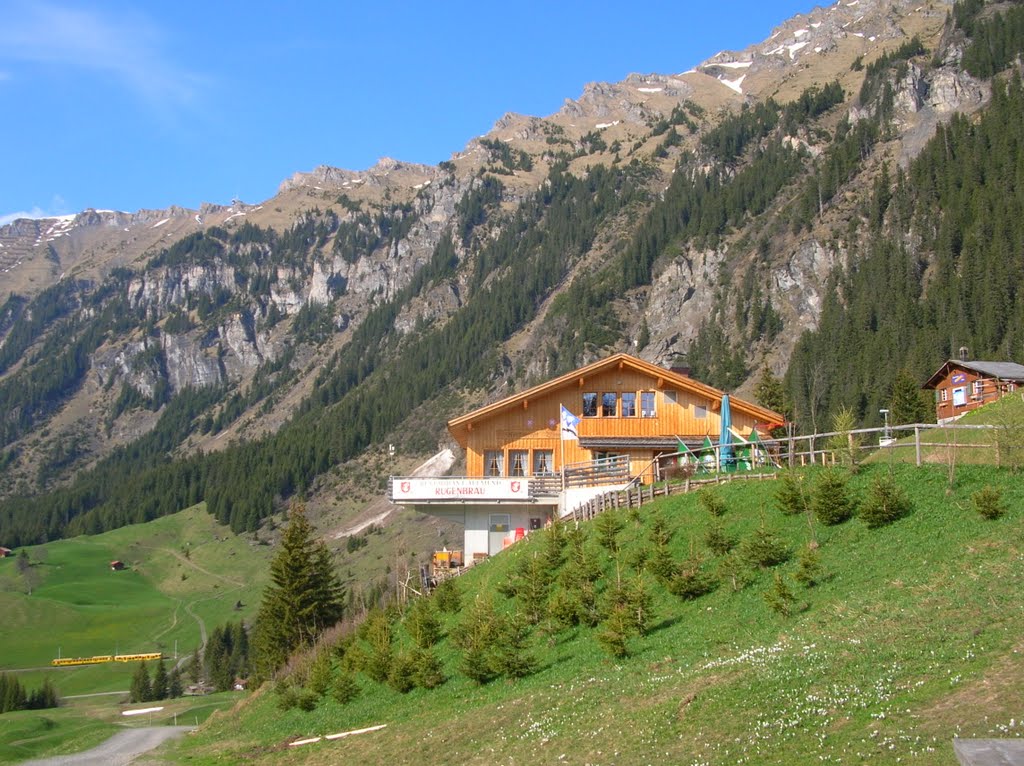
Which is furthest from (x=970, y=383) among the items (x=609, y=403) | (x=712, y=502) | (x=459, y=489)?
(x=712, y=502)

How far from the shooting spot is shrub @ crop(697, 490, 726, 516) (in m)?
A: 27.8

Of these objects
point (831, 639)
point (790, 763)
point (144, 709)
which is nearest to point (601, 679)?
point (831, 639)

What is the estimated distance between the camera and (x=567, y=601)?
25406mm

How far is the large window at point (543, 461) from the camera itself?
49.4 m

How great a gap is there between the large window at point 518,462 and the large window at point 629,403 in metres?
5.73

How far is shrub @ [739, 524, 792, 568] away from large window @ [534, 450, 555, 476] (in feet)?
84.6

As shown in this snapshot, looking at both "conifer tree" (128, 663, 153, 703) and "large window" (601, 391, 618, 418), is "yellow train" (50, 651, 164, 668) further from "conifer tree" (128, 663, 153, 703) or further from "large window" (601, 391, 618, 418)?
"large window" (601, 391, 618, 418)

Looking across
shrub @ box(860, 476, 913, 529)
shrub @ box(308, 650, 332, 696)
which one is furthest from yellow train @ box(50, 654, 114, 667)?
shrub @ box(860, 476, 913, 529)

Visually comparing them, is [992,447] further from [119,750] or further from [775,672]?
[119,750]

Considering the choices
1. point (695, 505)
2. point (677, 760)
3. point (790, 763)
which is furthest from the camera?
point (695, 505)

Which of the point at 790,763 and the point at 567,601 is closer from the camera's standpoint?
the point at 790,763

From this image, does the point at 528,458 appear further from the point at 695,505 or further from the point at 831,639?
the point at 831,639

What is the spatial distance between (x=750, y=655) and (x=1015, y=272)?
131m

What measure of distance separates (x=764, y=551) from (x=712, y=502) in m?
4.54
